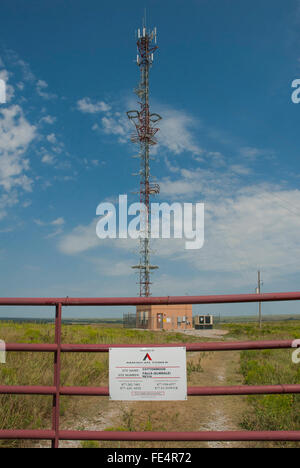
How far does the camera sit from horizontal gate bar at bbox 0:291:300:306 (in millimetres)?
3420

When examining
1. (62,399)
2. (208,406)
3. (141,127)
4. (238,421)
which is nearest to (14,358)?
(62,399)

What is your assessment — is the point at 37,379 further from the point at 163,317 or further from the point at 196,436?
the point at 163,317

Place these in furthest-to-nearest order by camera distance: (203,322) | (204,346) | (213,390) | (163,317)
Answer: (203,322), (163,317), (204,346), (213,390)

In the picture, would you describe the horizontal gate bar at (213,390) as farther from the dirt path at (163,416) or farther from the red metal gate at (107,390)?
the dirt path at (163,416)

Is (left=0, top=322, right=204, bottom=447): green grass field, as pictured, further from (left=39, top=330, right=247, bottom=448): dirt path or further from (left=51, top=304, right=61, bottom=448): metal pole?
(left=51, top=304, right=61, bottom=448): metal pole

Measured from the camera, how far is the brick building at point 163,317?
46.8 metres

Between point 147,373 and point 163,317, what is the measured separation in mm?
45054

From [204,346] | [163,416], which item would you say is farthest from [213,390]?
[163,416]

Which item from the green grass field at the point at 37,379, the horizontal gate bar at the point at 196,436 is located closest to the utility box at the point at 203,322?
the green grass field at the point at 37,379

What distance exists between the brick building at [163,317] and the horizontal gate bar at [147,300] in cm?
4370

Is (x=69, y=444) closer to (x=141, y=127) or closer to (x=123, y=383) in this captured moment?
(x=123, y=383)

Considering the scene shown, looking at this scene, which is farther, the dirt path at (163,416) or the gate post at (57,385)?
the dirt path at (163,416)

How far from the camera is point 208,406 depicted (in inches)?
280

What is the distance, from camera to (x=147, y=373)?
11.4ft
